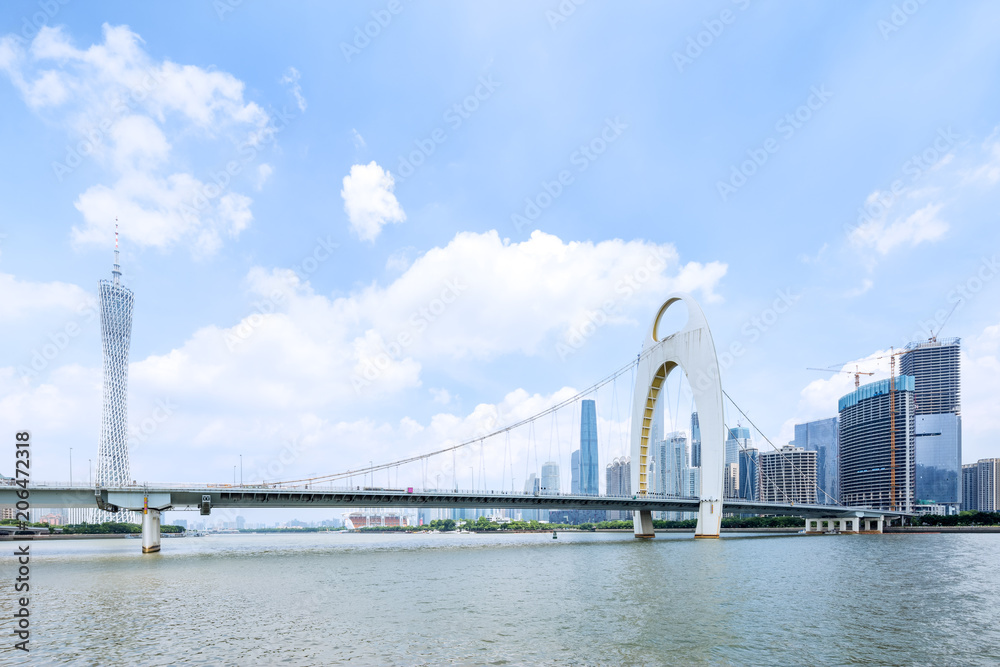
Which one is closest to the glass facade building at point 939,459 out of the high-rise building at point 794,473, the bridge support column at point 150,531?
the high-rise building at point 794,473

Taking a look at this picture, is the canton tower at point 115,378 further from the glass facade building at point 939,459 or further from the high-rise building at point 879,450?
the glass facade building at point 939,459

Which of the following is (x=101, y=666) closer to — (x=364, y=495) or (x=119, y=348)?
(x=364, y=495)

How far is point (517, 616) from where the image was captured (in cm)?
2192

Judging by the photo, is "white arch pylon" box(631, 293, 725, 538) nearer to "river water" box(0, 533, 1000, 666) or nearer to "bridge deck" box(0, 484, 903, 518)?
"bridge deck" box(0, 484, 903, 518)

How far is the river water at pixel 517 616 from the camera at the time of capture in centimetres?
1650

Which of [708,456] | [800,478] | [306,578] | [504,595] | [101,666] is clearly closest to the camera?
[101,666]

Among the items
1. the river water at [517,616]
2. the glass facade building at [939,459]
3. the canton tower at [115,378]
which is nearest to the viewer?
the river water at [517,616]

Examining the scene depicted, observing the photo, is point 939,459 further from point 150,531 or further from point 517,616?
point 517,616

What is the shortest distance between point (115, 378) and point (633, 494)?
12420cm

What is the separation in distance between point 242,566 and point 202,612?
21576 millimetres

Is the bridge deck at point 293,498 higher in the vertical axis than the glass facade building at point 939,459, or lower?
higher

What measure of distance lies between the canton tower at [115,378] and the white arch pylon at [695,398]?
120 m

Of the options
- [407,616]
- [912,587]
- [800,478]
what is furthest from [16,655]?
[800,478]

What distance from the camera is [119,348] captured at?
148 metres
